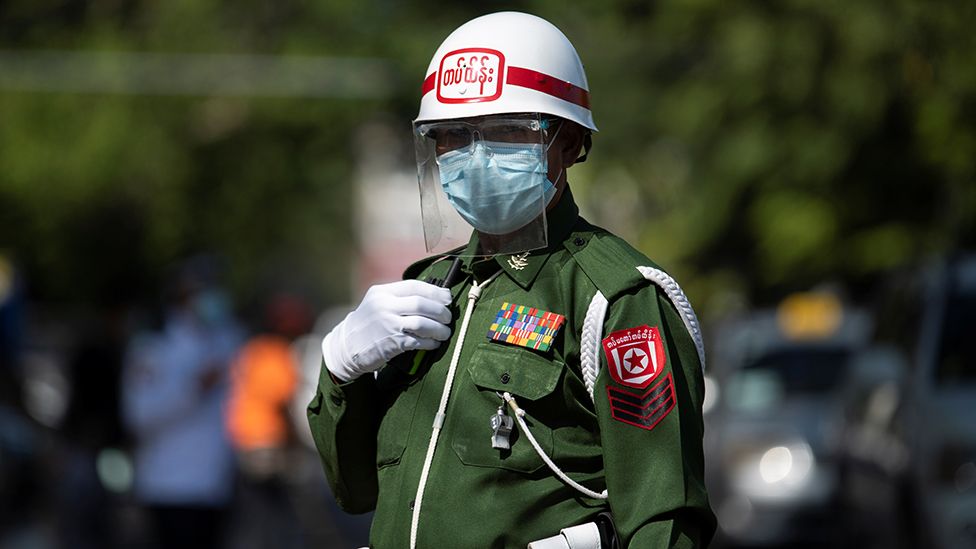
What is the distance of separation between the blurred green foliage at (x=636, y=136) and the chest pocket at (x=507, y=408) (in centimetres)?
648

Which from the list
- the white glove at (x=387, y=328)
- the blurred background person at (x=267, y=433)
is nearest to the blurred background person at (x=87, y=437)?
the blurred background person at (x=267, y=433)

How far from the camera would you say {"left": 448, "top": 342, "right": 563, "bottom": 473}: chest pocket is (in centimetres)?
296

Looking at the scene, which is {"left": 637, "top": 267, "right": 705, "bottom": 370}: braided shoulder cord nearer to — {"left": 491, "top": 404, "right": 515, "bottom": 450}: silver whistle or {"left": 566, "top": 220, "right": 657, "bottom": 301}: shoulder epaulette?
{"left": 566, "top": 220, "right": 657, "bottom": 301}: shoulder epaulette

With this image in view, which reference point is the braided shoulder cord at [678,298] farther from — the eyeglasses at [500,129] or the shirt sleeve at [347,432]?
the shirt sleeve at [347,432]

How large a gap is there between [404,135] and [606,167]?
15.2 meters

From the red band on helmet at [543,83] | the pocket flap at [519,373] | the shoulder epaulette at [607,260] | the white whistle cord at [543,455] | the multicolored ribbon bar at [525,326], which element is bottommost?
the white whistle cord at [543,455]

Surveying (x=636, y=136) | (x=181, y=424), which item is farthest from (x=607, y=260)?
(x=636, y=136)

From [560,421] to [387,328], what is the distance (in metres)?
0.40

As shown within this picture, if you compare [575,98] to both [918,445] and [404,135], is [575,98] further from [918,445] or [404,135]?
[404,135]

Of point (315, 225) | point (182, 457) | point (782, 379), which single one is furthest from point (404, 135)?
point (182, 457)

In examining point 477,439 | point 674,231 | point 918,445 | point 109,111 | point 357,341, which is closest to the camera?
point 477,439

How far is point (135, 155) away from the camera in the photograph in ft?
104

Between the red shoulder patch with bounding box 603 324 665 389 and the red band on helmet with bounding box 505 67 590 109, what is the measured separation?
528 mm

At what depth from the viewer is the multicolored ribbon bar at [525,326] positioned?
3.00 metres
